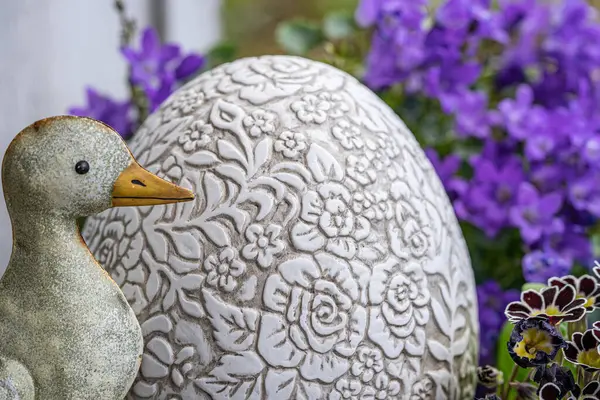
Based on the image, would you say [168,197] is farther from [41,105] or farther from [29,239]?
[41,105]

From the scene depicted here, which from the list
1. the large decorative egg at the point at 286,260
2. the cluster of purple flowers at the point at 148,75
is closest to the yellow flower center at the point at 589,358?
the large decorative egg at the point at 286,260

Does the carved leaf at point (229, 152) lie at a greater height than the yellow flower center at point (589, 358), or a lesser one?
greater

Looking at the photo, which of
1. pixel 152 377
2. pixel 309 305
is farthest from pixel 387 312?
pixel 152 377

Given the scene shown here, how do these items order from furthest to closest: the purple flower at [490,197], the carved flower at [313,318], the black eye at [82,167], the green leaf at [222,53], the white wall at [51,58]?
the green leaf at [222,53] → the purple flower at [490,197] → the white wall at [51,58] → the carved flower at [313,318] → the black eye at [82,167]

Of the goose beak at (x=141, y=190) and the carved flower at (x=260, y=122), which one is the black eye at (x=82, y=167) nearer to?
the goose beak at (x=141, y=190)

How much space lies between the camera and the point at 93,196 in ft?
1.86

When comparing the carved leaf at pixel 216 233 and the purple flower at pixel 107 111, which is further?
the purple flower at pixel 107 111

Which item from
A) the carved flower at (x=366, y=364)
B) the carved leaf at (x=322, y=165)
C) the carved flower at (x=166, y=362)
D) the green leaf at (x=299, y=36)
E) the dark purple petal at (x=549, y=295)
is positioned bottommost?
the carved flower at (x=166, y=362)

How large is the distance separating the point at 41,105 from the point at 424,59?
547 millimetres

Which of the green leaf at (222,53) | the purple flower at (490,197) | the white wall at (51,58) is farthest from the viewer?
the green leaf at (222,53)

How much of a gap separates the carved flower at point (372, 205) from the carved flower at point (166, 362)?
0.19m

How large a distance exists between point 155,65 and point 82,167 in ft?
1.84

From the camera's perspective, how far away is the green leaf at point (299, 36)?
1321 millimetres

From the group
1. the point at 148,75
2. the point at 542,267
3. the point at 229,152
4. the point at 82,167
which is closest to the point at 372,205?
the point at 229,152
